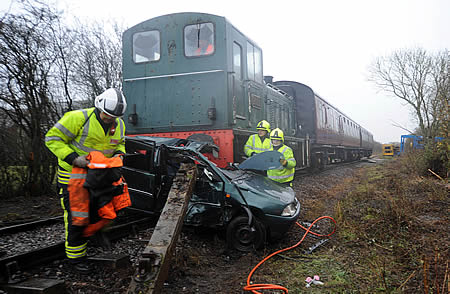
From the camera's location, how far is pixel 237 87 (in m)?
7.21

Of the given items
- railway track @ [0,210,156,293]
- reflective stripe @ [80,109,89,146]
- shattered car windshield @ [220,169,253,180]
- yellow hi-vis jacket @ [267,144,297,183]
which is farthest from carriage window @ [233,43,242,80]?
reflective stripe @ [80,109,89,146]

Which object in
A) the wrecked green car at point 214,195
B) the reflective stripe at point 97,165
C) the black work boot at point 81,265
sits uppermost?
the reflective stripe at point 97,165

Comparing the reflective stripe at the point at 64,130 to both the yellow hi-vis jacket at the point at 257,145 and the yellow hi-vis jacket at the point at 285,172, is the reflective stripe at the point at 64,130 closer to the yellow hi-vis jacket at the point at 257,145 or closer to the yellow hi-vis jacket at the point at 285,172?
the yellow hi-vis jacket at the point at 285,172

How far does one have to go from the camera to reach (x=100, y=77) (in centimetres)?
1219

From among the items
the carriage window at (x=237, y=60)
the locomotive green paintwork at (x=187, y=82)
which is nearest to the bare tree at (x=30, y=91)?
the locomotive green paintwork at (x=187, y=82)

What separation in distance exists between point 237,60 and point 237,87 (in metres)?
0.68

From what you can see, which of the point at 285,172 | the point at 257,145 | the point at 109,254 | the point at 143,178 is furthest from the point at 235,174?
the point at 109,254

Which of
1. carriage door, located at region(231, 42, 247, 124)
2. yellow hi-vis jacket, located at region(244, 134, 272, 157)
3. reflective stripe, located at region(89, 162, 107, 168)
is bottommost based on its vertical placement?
reflective stripe, located at region(89, 162, 107, 168)

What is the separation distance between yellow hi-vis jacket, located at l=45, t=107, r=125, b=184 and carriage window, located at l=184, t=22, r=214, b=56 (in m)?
4.16

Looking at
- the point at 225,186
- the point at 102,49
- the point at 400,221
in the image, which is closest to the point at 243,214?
the point at 225,186

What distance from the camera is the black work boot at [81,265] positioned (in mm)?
3090

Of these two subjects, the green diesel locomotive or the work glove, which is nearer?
the work glove

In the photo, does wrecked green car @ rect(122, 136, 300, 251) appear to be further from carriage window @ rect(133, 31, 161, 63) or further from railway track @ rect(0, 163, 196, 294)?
carriage window @ rect(133, 31, 161, 63)

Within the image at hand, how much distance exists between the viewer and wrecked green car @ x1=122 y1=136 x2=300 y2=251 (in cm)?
401
